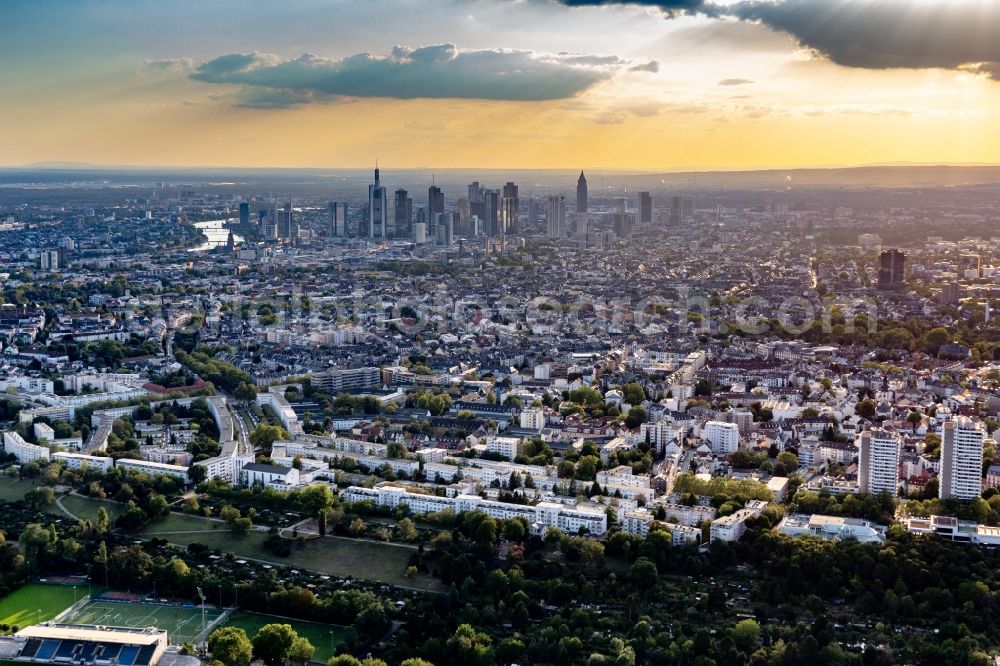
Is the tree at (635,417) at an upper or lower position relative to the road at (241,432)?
upper

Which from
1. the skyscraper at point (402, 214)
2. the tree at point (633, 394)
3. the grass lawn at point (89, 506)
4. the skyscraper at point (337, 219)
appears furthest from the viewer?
the skyscraper at point (402, 214)

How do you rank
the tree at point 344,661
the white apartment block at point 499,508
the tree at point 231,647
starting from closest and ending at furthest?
1. the tree at point 344,661
2. the tree at point 231,647
3. the white apartment block at point 499,508

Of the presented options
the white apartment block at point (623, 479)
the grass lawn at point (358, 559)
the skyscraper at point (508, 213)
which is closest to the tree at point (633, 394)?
the white apartment block at point (623, 479)

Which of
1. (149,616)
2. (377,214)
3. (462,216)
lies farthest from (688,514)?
(462,216)

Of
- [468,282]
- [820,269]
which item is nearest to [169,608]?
[468,282]

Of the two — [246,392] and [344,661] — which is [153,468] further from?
[344,661]

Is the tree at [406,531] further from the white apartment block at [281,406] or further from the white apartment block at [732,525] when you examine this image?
the white apartment block at [281,406]

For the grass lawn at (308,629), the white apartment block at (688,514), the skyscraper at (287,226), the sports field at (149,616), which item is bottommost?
the grass lawn at (308,629)
